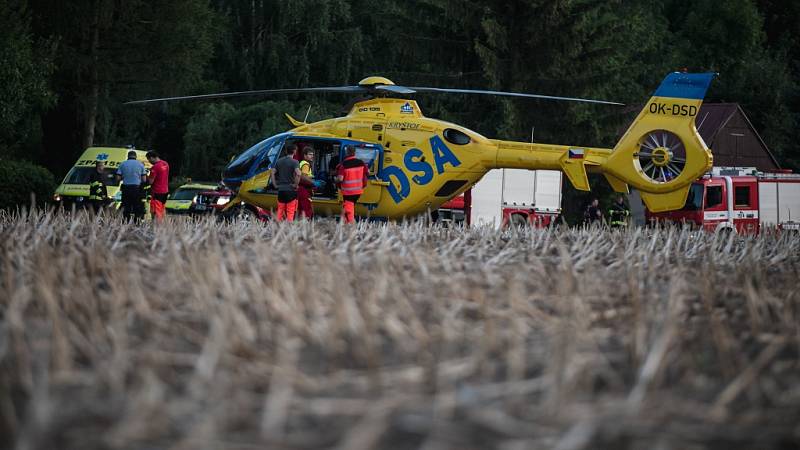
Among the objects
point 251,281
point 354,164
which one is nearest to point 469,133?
point 354,164

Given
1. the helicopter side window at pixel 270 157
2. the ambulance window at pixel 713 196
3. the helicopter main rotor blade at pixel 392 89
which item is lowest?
the ambulance window at pixel 713 196

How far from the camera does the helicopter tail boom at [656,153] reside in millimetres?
19109

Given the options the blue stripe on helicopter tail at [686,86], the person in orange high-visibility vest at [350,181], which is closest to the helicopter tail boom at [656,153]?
the blue stripe on helicopter tail at [686,86]

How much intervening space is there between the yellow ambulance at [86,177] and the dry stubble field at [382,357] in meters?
24.0

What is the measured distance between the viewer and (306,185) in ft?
69.4

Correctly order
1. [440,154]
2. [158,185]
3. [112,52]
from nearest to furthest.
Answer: [440,154], [158,185], [112,52]

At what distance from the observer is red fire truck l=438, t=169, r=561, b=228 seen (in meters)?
33.7

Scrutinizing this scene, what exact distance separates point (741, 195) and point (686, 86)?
14508 mm

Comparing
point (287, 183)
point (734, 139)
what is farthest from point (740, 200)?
point (734, 139)

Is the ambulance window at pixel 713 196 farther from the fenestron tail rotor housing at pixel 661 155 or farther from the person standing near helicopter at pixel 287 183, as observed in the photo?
the person standing near helicopter at pixel 287 183

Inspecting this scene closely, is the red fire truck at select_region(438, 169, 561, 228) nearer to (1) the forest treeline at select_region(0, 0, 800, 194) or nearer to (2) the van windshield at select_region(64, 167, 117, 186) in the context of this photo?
(1) the forest treeline at select_region(0, 0, 800, 194)

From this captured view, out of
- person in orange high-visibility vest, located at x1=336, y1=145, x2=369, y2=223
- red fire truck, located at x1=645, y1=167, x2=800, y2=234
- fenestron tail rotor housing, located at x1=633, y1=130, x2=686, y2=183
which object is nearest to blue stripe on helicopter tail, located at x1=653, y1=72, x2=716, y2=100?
fenestron tail rotor housing, located at x1=633, y1=130, x2=686, y2=183

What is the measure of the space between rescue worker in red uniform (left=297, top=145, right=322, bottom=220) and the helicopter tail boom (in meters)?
3.94

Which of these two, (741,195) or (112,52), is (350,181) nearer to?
(741,195)
